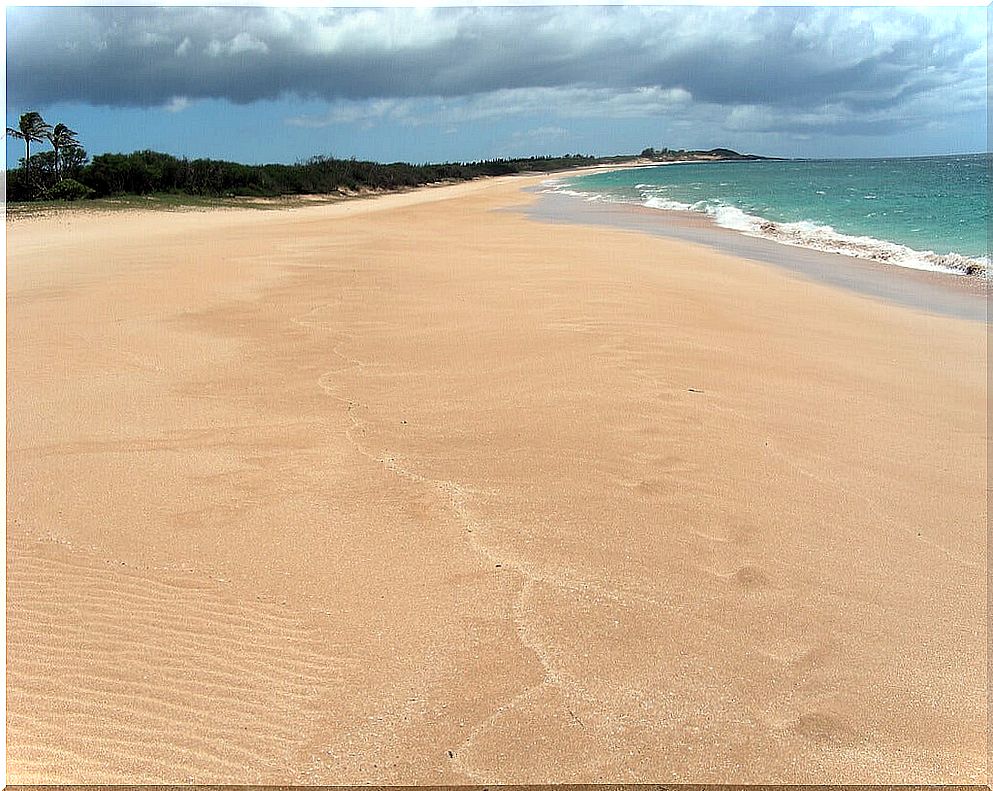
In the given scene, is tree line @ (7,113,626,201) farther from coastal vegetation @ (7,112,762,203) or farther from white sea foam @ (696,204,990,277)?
white sea foam @ (696,204,990,277)

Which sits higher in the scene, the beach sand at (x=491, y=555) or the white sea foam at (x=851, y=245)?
the white sea foam at (x=851, y=245)

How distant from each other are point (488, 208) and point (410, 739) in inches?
1290

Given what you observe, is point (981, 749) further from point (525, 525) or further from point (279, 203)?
point (279, 203)

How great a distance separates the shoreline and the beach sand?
426cm

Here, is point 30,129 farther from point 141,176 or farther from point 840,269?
point 840,269

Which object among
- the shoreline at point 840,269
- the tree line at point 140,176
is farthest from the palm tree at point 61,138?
the shoreline at point 840,269

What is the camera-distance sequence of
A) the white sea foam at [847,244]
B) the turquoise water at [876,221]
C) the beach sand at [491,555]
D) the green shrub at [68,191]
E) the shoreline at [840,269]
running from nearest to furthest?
1. the beach sand at [491,555]
2. the shoreline at [840,269]
3. the white sea foam at [847,244]
4. the turquoise water at [876,221]
5. the green shrub at [68,191]

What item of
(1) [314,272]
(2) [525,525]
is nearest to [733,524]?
(2) [525,525]

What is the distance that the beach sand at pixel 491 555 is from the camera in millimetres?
2684

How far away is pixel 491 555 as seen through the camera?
3.75m

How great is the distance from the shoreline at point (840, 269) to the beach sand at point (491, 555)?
14.0 ft

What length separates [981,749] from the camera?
2691 mm

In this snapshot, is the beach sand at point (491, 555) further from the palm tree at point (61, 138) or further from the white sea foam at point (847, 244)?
the palm tree at point (61, 138)

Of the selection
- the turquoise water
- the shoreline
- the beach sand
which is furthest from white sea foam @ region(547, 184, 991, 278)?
the beach sand
